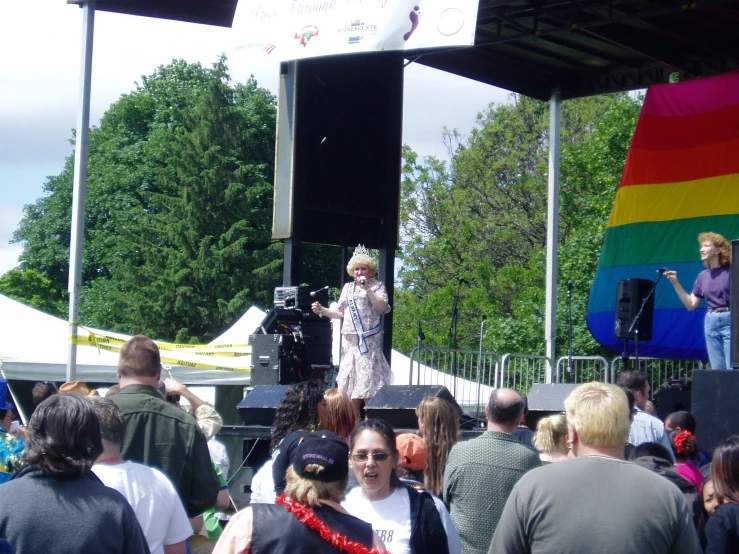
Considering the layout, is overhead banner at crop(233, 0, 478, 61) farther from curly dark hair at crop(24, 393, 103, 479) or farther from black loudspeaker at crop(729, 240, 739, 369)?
curly dark hair at crop(24, 393, 103, 479)

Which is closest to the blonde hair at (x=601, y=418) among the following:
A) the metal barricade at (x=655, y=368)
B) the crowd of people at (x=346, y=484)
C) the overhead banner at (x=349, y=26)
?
the crowd of people at (x=346, y=484)

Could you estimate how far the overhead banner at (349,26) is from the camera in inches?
356

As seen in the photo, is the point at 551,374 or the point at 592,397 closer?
the point at 592,397

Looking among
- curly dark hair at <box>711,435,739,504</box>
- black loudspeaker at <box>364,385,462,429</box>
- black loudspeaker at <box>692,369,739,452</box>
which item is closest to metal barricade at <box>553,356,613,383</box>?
black loudspeaker at <box>692,369,739,452</box>

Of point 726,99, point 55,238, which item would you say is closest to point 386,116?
point 726,99

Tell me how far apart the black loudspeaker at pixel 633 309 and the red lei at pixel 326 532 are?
341 inches

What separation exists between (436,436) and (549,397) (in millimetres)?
3183

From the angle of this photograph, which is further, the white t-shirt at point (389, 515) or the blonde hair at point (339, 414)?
the blonde hair at point (339, 414)

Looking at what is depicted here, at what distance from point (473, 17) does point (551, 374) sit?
4.83m

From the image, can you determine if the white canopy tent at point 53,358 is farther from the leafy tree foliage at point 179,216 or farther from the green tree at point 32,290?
the green tree at point 32,290

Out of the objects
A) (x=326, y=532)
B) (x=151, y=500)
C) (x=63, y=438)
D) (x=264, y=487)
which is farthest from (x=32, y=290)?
(x=326, y=532)

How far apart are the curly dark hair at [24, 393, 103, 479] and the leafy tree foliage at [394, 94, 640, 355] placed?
2432cm

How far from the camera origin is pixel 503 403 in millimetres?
4480

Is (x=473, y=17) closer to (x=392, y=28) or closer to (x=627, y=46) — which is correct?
(x=392, y=28)
